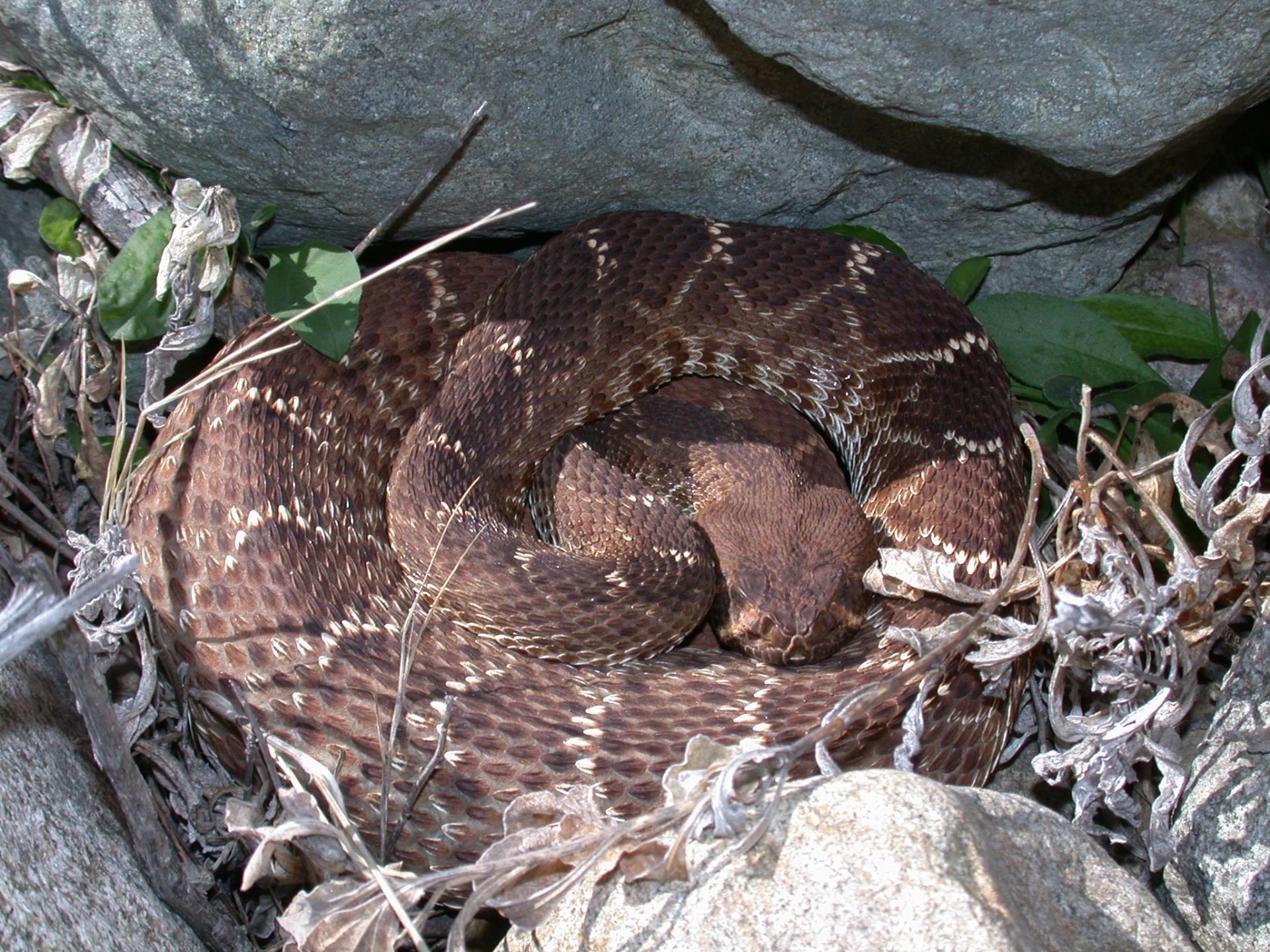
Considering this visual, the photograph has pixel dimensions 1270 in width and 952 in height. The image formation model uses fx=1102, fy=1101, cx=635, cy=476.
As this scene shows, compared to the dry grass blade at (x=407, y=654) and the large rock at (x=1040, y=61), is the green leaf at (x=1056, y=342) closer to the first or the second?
the large rock at (x=1040, y=61)

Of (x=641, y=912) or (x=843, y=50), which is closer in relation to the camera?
(x=641, y=912)

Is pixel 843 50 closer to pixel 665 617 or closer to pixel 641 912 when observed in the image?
pixel 665 617

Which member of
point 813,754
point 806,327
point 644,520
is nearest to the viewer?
point 813,754

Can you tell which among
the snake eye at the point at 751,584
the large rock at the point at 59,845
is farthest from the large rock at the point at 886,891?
the snake eye at the point at 751,584

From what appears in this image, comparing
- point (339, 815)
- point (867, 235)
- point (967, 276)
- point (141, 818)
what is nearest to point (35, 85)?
point (141, 818)

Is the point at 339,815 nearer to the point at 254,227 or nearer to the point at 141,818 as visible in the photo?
the point at 141,818

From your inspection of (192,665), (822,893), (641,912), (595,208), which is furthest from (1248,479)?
(192,665)
